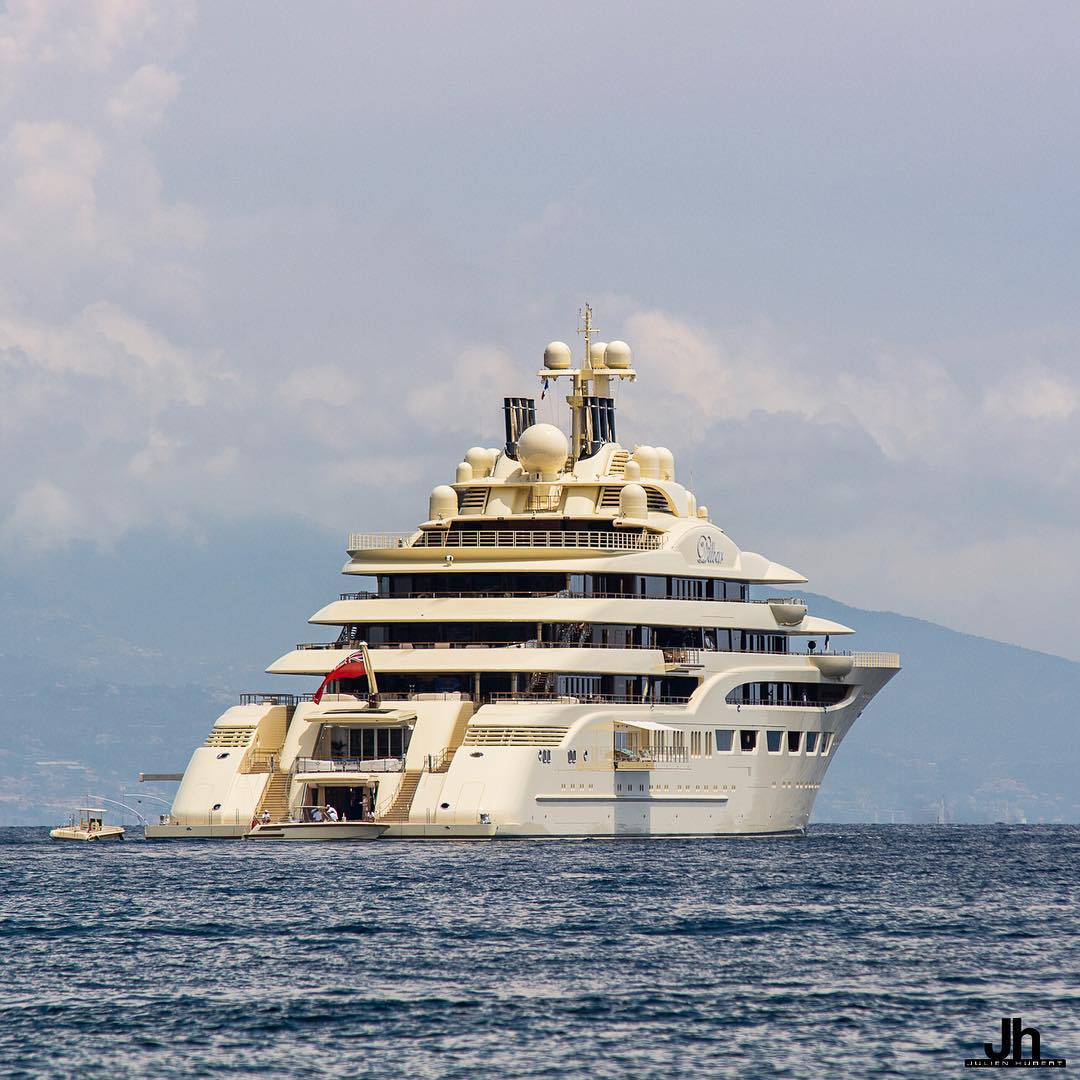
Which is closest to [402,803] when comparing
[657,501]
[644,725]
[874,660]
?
[644,725]

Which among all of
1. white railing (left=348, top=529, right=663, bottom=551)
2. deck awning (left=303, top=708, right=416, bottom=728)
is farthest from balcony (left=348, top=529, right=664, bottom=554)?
deck awning (left=303, top=708, right=416, bottom=728)

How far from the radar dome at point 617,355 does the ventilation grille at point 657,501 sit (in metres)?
8.66

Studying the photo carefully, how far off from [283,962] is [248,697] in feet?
123

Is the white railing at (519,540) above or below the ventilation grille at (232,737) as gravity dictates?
above

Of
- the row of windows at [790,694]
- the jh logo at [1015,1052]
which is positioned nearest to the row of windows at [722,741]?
the row of windows at [790,694]

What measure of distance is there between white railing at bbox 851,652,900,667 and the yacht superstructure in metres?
0.13

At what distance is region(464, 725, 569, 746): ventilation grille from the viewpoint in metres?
78.2

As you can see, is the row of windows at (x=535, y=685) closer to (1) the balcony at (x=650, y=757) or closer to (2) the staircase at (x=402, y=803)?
(1) the balcony at (x=650, y=757)

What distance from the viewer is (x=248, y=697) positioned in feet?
286

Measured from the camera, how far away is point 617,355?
9850 cm

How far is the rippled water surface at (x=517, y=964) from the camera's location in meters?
40.9

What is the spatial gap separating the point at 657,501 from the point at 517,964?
43420 mm

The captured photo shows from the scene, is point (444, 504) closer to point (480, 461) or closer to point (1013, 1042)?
point (480, 461)

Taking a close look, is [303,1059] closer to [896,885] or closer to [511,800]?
[896,885]
